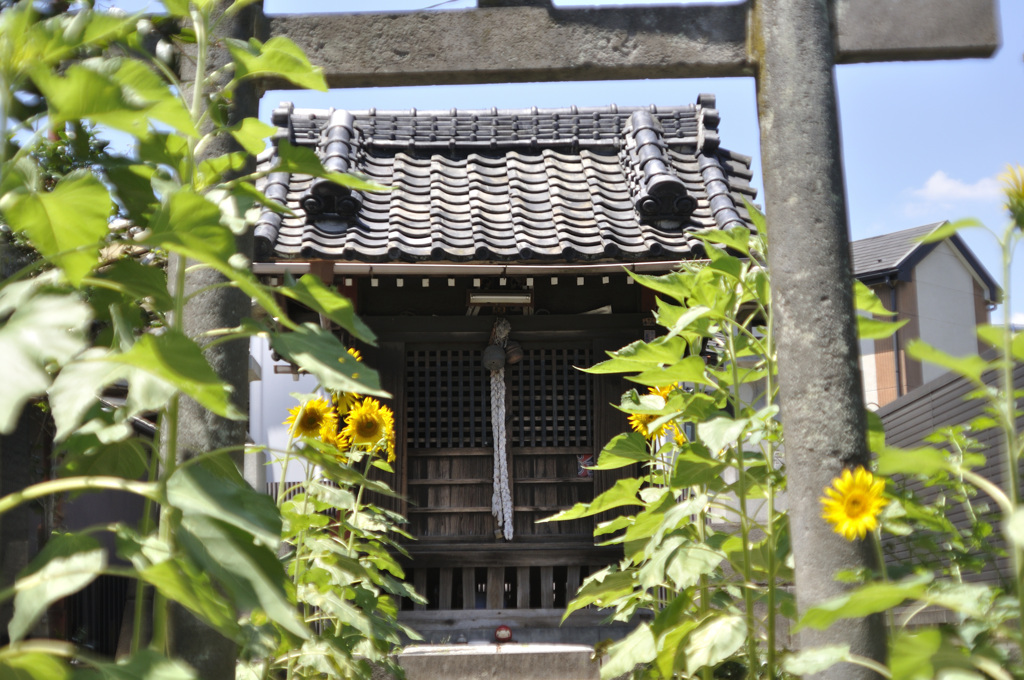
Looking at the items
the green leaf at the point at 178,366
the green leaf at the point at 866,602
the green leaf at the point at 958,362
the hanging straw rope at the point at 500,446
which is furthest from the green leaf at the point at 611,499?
the hanging straw rope at the point at 500,446

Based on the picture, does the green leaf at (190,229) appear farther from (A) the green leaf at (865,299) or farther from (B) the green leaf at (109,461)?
(A) the green leaf at (865,299)

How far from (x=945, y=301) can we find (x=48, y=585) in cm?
2872

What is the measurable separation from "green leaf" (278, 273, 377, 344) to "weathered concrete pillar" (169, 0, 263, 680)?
2.36ft

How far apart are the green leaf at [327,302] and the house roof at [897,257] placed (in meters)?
22.8

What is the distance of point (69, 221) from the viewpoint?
1280 mm

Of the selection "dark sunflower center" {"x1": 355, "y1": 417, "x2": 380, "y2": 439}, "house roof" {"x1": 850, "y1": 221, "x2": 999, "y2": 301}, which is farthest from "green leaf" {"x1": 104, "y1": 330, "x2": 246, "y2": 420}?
"house roof" {"x1": 850, "y1": 221, "x2": 999, "y2": 301}

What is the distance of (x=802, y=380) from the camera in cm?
252

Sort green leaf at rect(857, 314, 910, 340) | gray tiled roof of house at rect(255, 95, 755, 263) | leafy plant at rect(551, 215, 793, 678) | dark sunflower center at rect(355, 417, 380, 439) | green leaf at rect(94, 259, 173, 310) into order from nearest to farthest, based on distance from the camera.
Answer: green leaf at rect(94, 259, 173, 310) < leafy plant at rect(551, 215, 793, 678) < green leaf at rect(857, 314, 910, 340) < dark sunflower center at rect(355, 417, 380, 439) < gray tiled roof of house at rect(255, 95, 755, 263)

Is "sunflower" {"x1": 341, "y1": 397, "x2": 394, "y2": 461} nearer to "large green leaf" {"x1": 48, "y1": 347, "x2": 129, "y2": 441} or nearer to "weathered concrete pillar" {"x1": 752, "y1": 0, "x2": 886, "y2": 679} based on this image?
"weathered concrete pillar" {"x1": 752, "y1": 0, "x2": 886, "y2": 679}

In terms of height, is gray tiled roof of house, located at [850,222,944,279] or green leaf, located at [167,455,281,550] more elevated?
gray tiled roof of house, located at [850,222,944,279]

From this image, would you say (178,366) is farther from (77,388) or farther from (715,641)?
(715,641)

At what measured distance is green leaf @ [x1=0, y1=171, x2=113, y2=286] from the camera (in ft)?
4.14

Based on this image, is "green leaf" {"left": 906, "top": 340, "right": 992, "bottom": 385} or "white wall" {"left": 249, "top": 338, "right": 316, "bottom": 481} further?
"white wall" {"left": 249, "top": 338, "right": 316, "bottom": 481}

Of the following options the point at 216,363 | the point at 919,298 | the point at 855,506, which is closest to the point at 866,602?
the point at 855,506
